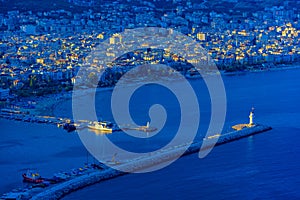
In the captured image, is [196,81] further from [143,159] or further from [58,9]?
[58,9]

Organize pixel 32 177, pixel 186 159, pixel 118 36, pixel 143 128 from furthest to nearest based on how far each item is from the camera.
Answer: pixel 118 36, pixel 143 128, pixel 186 159, pixel 32 177

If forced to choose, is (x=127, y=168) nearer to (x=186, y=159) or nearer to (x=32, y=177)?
(x=186, y=159)

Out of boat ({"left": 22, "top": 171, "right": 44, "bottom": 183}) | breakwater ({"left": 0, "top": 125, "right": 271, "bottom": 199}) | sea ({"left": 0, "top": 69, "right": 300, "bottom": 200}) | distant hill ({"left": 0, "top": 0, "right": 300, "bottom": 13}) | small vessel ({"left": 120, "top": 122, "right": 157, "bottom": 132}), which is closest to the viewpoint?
breakwater ({"left": 0, "top": 125, "right": 271, "bottom": 199})

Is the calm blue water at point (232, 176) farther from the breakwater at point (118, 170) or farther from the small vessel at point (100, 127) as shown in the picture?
the small vessel at point (100, 127)

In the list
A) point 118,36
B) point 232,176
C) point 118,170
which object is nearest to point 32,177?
point 118,170

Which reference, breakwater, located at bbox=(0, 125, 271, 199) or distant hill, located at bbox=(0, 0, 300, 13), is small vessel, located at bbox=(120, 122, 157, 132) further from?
distant hill, located at bbox=(0, 0, 300, 13)

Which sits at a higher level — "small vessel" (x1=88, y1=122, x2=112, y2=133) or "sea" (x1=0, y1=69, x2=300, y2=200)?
"small vessel" (x1=88, y1=122, x2=112, y2=133)

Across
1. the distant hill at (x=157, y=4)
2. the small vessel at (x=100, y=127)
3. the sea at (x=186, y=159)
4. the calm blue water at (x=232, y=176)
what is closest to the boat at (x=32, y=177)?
the sea at (x=186, y=159)

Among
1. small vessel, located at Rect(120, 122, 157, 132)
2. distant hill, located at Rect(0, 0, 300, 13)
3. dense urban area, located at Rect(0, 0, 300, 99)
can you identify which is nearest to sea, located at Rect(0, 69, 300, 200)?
small vessel, located at Rect(120, 122, 157, 132)
